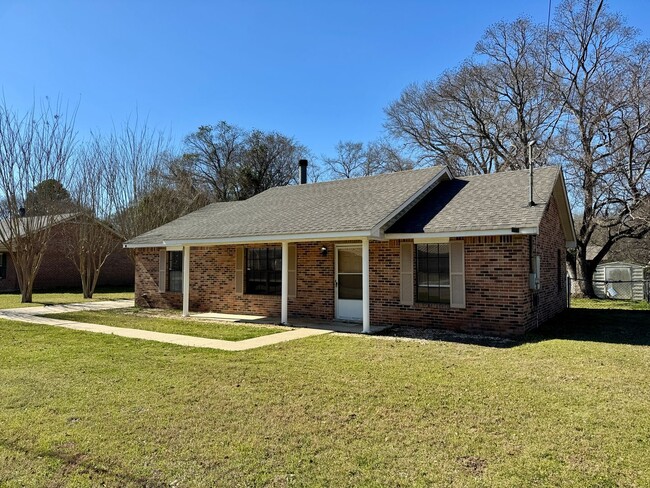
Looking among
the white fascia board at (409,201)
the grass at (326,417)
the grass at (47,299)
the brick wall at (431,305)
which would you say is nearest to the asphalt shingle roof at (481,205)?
the white fascia board at (409,201)

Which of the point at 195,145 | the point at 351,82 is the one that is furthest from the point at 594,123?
the point at 195,145

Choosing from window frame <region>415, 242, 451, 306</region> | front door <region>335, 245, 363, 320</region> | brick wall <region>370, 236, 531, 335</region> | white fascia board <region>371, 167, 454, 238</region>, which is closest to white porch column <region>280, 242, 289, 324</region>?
front door <region>335, 245, 363, 320</region>

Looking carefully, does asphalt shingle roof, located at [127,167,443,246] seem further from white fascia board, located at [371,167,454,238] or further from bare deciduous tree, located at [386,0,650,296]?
bare deciduous tree, located at [386,0,650,296]

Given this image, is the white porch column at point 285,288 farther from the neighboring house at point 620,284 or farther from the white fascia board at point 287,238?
the neighboring house at point 620,284

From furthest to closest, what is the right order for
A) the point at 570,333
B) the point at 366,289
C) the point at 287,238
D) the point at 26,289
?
the point at 26,289
the point at 287,238
the point at 366,289
the point at 570,333

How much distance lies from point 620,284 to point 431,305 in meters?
18.1

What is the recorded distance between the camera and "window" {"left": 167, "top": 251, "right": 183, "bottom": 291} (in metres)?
15.1

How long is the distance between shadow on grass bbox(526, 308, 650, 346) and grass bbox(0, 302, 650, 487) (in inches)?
58.0

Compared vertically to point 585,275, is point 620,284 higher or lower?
lower

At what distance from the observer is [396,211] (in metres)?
10.6

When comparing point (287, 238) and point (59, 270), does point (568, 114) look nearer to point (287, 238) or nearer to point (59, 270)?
point (287, 238)

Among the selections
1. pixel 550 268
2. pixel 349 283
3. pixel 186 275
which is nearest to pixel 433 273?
pixel 349 283

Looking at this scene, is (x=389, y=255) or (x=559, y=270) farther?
(x=559, y=270)

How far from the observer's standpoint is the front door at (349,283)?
11.3m
